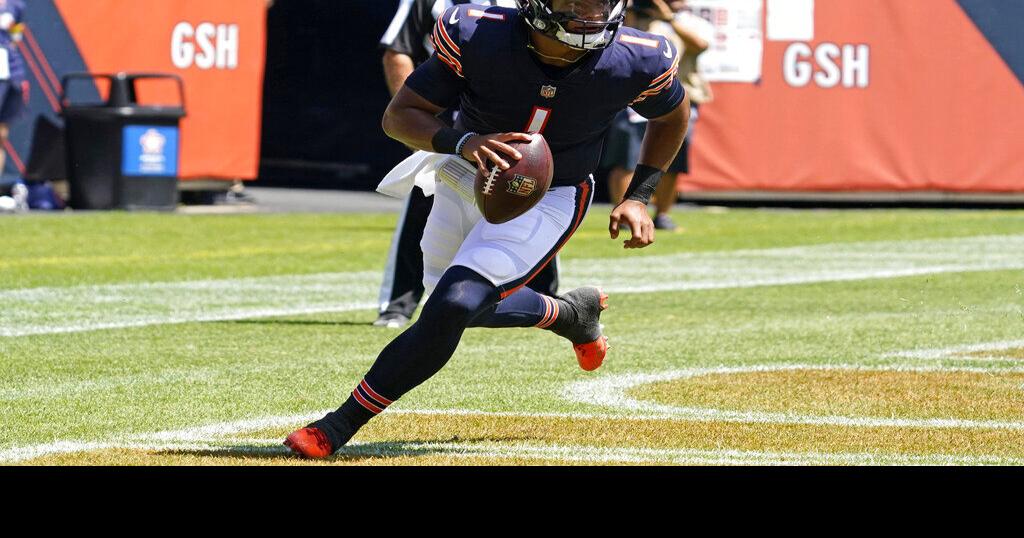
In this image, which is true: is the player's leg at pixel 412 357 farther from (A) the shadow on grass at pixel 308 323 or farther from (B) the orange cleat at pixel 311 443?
(A) the shadow on grass at pixel 308 323

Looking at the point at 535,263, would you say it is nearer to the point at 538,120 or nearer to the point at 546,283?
the point at 538,120

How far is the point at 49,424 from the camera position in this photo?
6582mm

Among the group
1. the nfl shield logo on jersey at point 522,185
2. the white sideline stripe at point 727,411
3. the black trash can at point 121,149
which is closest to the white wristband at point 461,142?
the nfl shield logo on jersey at point 522,185

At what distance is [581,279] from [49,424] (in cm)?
658

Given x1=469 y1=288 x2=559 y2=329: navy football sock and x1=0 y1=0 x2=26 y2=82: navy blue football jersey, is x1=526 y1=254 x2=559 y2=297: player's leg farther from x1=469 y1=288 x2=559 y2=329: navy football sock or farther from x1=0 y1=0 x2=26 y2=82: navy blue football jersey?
x1=0 y1=0 x2=26 y2=82: navy blue football jersey

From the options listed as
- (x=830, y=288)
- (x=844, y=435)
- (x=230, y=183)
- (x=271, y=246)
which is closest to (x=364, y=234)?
(x=271, y=246)

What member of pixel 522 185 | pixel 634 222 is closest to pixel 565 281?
pixel 634 222

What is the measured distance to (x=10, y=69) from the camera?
696 inches

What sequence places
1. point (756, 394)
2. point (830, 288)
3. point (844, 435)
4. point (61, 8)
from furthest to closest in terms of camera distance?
point (61, 8) → point (830, 288) → point (756, 394) → point (844, 435)

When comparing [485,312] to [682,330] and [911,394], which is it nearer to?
[911,394]

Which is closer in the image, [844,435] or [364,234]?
[844,435]

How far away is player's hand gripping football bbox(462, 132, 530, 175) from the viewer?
231 inches

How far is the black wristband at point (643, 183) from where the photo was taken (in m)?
6.52

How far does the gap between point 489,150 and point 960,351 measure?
388 centimetres
